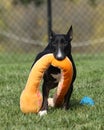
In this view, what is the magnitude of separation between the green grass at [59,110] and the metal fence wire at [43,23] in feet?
15.4

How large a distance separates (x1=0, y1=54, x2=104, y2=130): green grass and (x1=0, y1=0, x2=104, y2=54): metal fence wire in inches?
185

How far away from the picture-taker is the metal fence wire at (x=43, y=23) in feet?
48.9

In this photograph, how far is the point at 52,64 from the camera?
586cm

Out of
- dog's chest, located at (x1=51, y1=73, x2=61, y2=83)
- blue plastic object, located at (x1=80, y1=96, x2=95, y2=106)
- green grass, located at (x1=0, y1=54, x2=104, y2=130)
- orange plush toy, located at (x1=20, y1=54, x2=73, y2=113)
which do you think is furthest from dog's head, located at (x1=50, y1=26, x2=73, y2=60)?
blue plastic object, located at (x1=80, y1=96, x2=95, y2=106)

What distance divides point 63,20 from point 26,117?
9.52 metres

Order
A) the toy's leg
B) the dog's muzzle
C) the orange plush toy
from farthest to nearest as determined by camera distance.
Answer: the toy's leg
the orange plush toy
the dog's muzzle

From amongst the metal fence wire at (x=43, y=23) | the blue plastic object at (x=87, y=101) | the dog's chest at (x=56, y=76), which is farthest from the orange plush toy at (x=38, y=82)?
the metal fence wire at (x=43, y=23)

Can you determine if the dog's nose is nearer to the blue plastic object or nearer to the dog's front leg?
the dog's front leg

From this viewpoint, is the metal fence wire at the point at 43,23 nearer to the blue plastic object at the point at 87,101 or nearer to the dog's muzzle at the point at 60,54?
the blue plastic object at the point at 87,101

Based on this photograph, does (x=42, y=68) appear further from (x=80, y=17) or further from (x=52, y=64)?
(x=80, y=17)

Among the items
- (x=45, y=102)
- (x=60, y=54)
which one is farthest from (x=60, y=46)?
(x=45, y=102)

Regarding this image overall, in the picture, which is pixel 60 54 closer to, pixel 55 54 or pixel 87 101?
pixel 55 54

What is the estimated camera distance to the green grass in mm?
5410

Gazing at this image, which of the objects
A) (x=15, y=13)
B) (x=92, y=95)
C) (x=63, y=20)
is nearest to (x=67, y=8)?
(x=63, y=20)
